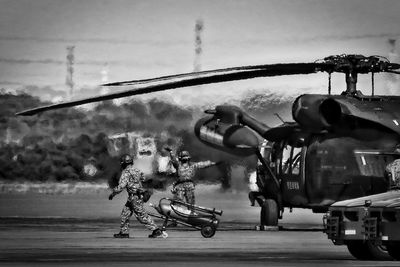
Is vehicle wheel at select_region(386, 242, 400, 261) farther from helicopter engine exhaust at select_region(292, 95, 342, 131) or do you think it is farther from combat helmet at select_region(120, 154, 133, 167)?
combat helmet at select_region(120, 154, 133, 167)

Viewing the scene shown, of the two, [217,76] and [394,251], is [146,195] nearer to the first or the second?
[217,76]

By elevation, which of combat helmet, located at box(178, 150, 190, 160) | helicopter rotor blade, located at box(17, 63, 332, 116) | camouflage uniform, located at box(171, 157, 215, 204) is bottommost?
camouflage uniform, located at box(171, 157, 215, 204)

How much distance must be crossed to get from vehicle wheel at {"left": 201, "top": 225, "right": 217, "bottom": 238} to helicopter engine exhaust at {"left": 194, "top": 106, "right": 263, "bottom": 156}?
4055 millimetres

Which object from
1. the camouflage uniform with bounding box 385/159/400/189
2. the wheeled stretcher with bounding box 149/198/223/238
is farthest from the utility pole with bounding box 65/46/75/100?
the camouflage uniform with bounding box 385/159/400/189

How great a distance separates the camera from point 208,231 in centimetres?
3803

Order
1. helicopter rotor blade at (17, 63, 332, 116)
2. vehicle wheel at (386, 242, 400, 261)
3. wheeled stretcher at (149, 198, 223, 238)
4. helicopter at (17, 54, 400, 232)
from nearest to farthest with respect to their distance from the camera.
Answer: vehicle wheel at (386, 242, 400, 261), helicopter rotor blade at (17, 63, 332, 116), helicopter at (17, 54, 400, 232), wheeled stretcher at (149, 198, 223, 238)

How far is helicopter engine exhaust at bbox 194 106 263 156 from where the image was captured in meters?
41.6

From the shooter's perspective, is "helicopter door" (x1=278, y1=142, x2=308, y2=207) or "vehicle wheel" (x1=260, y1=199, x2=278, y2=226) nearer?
"helicopter door" (x1=278, y1=142, x2=308, y2=207)

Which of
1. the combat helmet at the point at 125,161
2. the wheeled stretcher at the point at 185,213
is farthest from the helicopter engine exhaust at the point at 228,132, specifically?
the combat helmet at the point at 125,161

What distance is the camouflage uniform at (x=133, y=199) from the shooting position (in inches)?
1489

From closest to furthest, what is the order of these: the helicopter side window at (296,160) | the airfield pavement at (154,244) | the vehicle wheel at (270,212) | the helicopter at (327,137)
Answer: the airfield pavement at (154,244), the helicopter at (327,137), the helicopter side window at (296,160), the vehicle wheel at (270,212)

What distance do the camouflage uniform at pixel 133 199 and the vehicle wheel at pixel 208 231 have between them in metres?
1.15

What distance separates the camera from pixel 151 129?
4950 cm

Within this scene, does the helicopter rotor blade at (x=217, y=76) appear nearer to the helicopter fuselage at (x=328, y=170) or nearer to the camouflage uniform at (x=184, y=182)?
the helicopter fuselage at (x=328, y=170)
